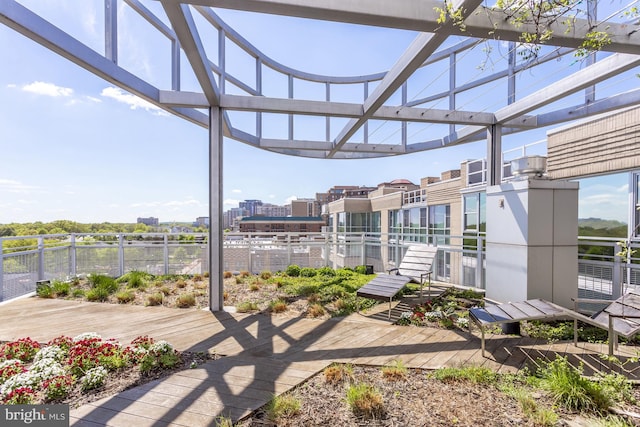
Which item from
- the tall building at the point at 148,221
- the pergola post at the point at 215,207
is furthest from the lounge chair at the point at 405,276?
the tall building at the point at 148,221

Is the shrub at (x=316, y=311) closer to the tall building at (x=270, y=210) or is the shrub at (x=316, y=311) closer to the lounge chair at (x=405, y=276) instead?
the lounge chair at (x=405, y=276)

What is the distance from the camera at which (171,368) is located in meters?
2.77

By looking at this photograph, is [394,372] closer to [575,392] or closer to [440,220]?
[575,392]

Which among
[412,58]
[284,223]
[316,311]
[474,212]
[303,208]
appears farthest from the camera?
[303,208]

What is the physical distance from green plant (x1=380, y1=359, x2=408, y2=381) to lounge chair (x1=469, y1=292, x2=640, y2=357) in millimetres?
888

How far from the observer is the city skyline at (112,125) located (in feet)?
14.0

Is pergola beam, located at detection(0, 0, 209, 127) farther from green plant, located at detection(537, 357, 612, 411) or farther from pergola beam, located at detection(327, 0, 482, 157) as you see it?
green plant, located at detection(537, 357, 612, 411)

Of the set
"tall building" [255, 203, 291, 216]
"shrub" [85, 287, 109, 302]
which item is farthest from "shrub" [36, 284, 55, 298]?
"tall building" [255, 203, 291, 216]

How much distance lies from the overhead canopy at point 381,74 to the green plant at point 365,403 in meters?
2.83

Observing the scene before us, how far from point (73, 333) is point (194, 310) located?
145cm

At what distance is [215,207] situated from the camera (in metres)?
4.58

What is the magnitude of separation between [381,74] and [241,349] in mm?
6742

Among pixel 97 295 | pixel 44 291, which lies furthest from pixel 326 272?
pixel 44 291

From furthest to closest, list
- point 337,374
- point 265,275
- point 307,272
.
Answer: point 307,272, point 265,275, point 337,374
